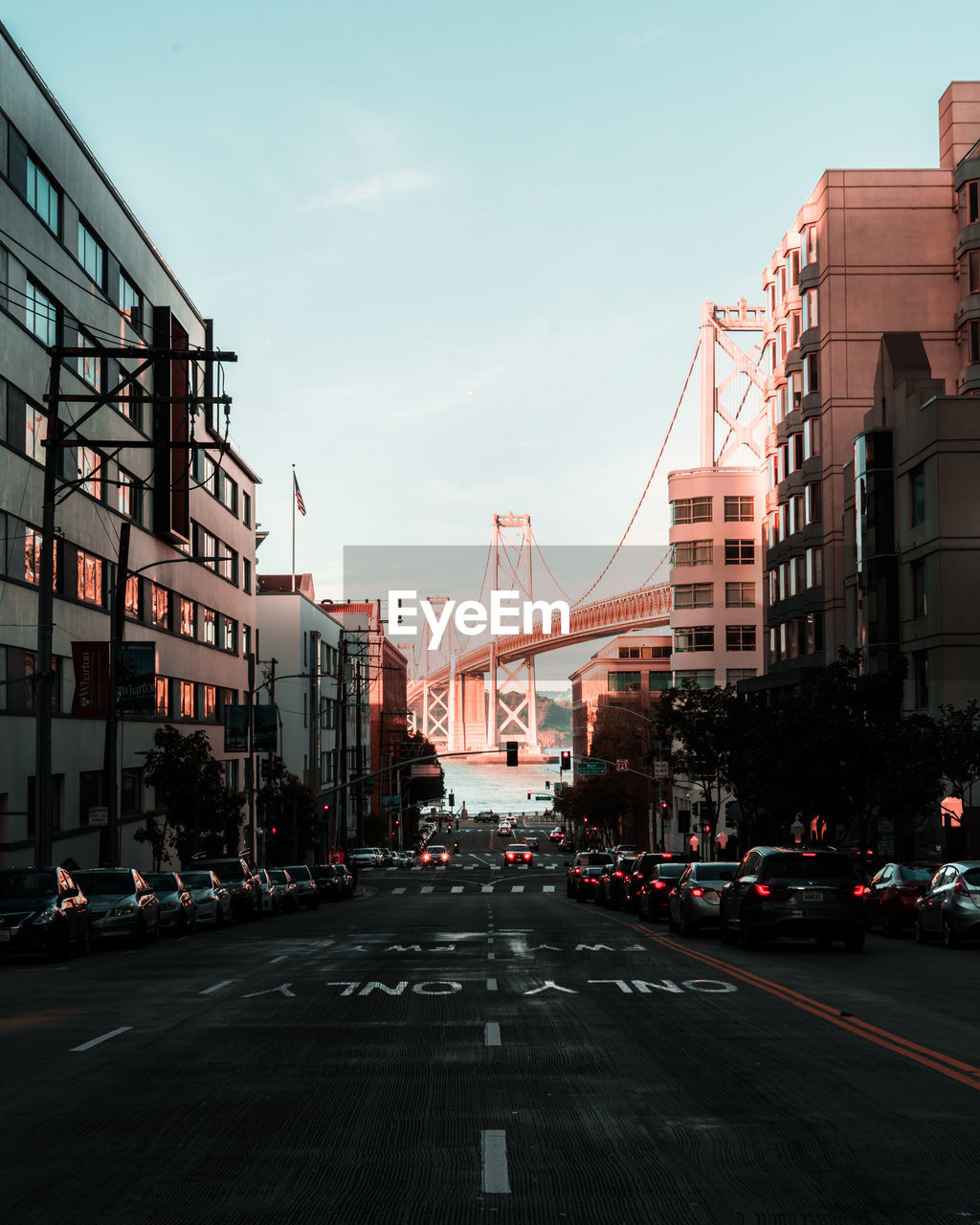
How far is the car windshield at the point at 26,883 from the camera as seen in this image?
83.3 ft

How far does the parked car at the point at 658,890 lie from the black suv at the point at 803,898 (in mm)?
9680

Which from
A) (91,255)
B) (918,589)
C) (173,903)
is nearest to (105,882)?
(173,903)

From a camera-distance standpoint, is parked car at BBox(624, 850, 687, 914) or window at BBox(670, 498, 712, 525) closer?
parked car at BBox(624, 850, 687, 914)

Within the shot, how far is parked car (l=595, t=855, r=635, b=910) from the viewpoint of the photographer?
142 feet

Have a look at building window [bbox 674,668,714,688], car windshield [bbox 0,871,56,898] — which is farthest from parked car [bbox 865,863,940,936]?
building window [bbox 674,668,714,688]

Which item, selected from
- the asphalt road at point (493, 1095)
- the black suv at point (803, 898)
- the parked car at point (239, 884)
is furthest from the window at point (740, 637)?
the asphalt road at point (493, 1095)

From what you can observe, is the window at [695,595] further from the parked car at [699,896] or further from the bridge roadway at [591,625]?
the parked car at [699,896]

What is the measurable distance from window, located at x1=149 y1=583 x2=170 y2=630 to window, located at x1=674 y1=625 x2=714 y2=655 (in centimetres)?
4499

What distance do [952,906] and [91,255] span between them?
116ft

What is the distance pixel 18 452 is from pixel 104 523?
10490 millimetres

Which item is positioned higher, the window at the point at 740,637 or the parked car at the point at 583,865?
the window at the point at 740,637

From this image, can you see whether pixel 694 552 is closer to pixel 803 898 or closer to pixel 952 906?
pixel 952 906

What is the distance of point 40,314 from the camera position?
42.5m

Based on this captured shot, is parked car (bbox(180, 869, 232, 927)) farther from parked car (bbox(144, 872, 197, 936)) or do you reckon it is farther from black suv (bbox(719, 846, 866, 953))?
black suv (bbox(719, 846, 866, 953))
